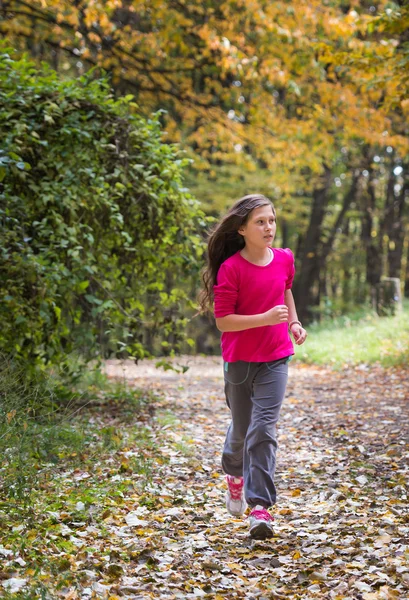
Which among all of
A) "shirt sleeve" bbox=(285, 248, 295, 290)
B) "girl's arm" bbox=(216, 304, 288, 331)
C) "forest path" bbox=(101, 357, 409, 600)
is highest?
"shirt sleeve" bbox=(285, 248, 295, 290)

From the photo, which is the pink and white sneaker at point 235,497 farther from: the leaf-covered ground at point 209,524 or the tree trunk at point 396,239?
the tree trunk at point 396,239

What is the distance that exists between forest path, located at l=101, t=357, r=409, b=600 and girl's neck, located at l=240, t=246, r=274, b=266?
1570 millimetres

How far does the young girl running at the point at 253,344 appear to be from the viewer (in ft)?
12.7

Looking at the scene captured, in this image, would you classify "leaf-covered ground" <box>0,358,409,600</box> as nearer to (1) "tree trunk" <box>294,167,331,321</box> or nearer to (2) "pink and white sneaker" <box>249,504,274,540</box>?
(2) "pink and white sneaker" <box>249,504,274,540</box>

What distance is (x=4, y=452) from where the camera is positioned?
14.1ft

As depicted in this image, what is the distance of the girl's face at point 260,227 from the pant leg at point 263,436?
2.31 ft

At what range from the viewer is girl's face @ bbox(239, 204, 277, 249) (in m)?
4.01

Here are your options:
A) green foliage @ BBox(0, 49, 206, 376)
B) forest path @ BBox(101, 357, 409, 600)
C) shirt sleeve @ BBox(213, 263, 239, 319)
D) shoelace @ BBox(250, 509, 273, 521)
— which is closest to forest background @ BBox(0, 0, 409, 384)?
green foliage @ BBox(0, 49, 206, 376)

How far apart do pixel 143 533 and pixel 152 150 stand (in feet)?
13.0

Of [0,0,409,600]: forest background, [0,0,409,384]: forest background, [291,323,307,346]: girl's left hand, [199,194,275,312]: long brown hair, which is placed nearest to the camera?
[0,0,409,600]: forest background

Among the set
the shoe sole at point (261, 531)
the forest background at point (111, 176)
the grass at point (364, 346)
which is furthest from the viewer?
the grass at point (364, 346)

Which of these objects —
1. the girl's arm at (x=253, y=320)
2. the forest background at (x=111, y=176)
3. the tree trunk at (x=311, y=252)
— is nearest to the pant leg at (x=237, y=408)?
the girl's arm at (x=253, y=320)

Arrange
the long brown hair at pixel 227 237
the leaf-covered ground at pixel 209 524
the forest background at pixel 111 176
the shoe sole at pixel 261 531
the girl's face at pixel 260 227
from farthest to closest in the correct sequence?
the forest background at pixel 111 176, the long brown hair at pixel 227 237, the girl's face at pixel 260 227, the shoe sole at pixel 261 531, the leaf-covered ground at pixel 209 524

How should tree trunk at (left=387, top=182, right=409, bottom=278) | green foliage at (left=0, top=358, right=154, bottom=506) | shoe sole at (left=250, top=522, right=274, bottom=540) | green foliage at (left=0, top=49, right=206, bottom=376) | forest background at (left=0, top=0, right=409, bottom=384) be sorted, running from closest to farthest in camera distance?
shoe sole at (left=250, top=522, right=274, bottom=540), green foliage at (left=0, top=358, right=154, bottom=506), green foliage at (left=0, top=49, right=206, bottom=376), forest background at (left=0, top=0, right=409, bottom=384), tree trunk at (left=387, top=182, right=409, bottom=278)
